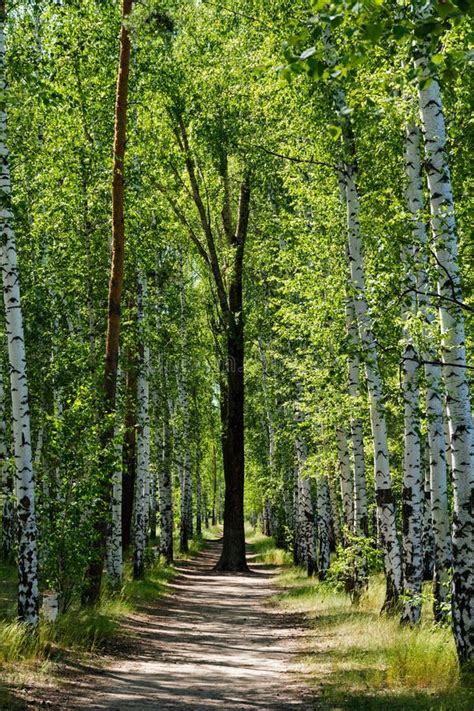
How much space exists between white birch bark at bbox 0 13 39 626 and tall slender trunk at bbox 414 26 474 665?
17.9ft

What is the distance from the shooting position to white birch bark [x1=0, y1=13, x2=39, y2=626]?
10.3 m

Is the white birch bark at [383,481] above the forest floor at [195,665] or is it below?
above

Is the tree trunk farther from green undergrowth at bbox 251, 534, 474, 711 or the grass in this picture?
green undergrowth at bbox 251, 534, 474, 711

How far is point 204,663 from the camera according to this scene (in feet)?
36.1

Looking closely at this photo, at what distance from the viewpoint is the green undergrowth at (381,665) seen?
7688mm

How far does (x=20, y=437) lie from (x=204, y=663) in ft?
13.7

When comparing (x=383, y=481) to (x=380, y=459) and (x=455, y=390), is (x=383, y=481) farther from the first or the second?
(x=455, y=390)

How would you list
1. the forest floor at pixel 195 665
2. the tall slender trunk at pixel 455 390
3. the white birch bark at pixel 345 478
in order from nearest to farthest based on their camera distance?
1. the tall slender trunk at pixel 455 390
2. the forest floor at pixel 195 665
3. the white birch bark at pixel 345 478

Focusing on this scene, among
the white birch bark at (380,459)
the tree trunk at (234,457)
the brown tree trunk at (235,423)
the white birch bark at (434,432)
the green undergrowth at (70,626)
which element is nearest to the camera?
the green undergrowth at (70,626)

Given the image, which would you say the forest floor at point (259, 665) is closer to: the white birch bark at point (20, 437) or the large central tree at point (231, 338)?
the white birch bark at point (20, 437)

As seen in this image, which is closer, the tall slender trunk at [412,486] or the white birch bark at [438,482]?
the white birch bark at [438,482]

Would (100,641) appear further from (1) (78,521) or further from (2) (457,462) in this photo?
(2) (457,462)

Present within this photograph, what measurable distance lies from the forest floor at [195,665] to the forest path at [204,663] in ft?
0.04

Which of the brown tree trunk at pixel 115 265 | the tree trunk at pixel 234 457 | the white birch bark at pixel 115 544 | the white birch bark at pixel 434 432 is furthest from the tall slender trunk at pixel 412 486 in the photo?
the tree trunk at pixel 234 457
